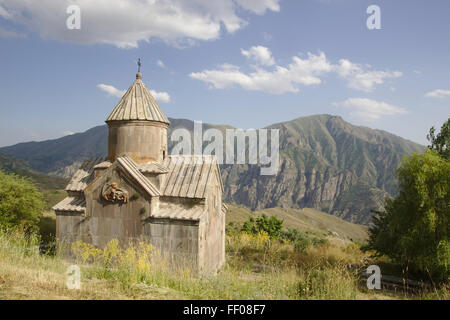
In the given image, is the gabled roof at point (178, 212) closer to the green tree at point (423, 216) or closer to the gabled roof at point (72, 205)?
the gabled roof at point (72, 205)

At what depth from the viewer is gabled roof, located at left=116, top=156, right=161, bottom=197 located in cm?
941

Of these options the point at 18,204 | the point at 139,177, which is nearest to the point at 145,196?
the point at 139,177

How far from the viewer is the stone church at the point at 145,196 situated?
9.26m

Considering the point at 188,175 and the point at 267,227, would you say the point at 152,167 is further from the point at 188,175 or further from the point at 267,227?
the point at 267,227

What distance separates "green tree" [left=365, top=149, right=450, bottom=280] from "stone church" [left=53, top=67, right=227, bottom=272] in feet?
21.3

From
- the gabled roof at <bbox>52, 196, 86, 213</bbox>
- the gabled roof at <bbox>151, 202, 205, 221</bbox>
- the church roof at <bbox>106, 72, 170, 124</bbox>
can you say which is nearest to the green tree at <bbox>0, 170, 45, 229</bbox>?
the gabled roof at <bbox>52, 196, 86, 213</bbox>

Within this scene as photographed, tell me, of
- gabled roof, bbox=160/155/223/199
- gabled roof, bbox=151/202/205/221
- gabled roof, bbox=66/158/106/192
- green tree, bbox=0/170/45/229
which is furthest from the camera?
green tree, bbox=0/170/45/229

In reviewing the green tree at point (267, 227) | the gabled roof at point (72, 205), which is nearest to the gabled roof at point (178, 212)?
the gabled roof at point (72, 205)

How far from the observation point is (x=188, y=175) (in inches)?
404

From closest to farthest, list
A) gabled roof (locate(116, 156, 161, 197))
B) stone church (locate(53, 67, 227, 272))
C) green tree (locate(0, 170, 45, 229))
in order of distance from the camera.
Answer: stone church (locate(53, 67, 227, 272))
gabled roof (locate(116, 156, 161, 197))
green tree (locate(0, 170, 45, 229))

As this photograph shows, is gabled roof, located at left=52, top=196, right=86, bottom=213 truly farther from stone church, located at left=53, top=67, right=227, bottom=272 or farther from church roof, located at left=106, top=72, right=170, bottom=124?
church roof, located at left=106, top=72, right=170, bottom=124

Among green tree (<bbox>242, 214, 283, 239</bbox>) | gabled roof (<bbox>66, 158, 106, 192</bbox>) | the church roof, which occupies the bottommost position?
green tree (<bbox>242, 214, 283, 239</bbox>)

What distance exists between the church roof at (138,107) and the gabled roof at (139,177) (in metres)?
1.81
